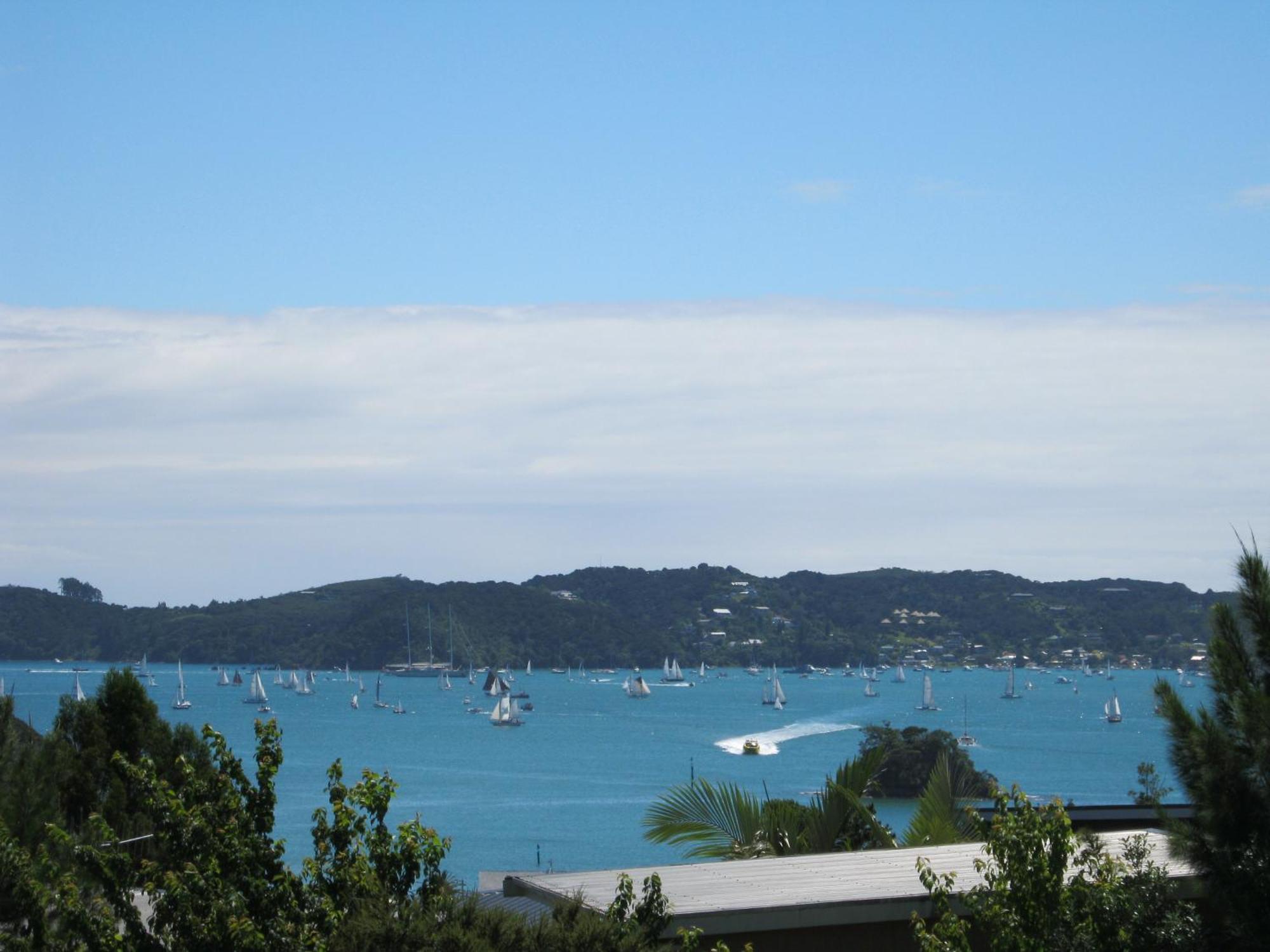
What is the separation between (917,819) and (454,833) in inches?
2708

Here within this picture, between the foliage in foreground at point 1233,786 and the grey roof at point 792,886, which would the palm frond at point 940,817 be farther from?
the foliage in foreground at point 1233,786

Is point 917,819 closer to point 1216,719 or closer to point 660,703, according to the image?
point 1216,719

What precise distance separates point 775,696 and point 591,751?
171 feet

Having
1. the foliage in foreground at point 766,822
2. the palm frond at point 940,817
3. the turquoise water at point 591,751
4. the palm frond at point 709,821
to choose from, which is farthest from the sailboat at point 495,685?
the palm frond at point 709,821

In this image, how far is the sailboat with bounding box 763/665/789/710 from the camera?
16862 cm

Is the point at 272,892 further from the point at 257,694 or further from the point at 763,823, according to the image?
the point at 257,694

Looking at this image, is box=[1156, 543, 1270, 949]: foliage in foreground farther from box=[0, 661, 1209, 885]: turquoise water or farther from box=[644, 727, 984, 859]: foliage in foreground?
box=[0, 661, 1209, 885]: turquoise water

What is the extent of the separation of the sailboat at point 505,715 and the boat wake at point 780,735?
25.5 m

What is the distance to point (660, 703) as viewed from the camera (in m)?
185

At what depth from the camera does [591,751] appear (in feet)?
428

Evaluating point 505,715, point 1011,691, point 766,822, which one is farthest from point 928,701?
point 766,822

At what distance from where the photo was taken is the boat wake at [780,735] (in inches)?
5128

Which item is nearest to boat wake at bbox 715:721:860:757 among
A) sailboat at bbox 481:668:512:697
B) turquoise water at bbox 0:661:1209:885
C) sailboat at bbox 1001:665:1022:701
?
turquoise water at bbox 0:661:1209:885

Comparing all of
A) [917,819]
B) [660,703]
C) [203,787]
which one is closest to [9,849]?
[203,787]
